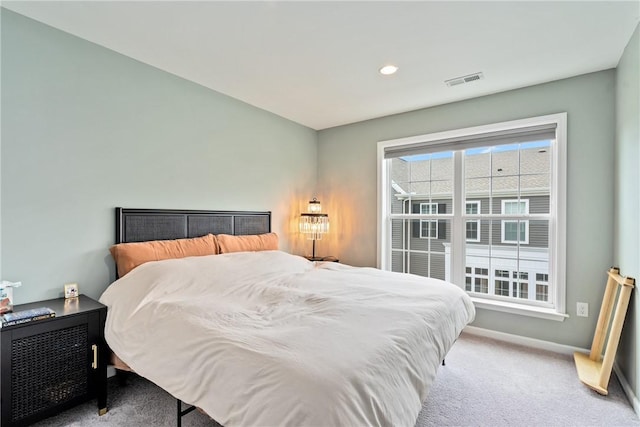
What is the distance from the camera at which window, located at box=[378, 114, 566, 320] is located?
3.05 m

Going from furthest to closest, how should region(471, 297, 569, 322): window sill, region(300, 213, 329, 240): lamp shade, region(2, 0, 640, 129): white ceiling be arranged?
region(300, 213, 329, 240): lamp shade < region(471, 297, 569, 322): window sill < region(2, 0, 640, 129): white ceiling

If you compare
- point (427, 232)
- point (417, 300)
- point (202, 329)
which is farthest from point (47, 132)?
point (427, 232)

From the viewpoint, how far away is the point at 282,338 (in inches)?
55.2

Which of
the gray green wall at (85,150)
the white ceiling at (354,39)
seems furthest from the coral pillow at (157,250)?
the white ceiling at (354,39)

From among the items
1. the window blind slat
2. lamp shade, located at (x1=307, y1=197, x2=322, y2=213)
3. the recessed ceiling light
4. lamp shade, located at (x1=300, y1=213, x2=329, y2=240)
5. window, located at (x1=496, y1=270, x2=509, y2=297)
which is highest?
the recessed ceiling light


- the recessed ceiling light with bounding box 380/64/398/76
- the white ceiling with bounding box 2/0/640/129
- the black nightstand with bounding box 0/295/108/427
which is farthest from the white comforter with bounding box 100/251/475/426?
the recessed ceiling light with bounding box 380/64/398/76

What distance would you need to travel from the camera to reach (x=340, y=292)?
2.21m

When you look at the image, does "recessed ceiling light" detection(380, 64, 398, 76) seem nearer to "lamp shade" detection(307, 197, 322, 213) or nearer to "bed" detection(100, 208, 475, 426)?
"bed" detection(100, 208, 475, 426)

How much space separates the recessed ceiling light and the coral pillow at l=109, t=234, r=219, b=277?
2.22m

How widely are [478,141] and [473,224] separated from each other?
939mm

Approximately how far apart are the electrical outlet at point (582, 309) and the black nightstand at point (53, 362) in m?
3.91

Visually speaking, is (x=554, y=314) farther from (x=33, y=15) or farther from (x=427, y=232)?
(x=33, y=15)

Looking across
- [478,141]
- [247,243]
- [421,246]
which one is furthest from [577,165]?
[247,243]

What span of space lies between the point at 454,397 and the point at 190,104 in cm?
336
